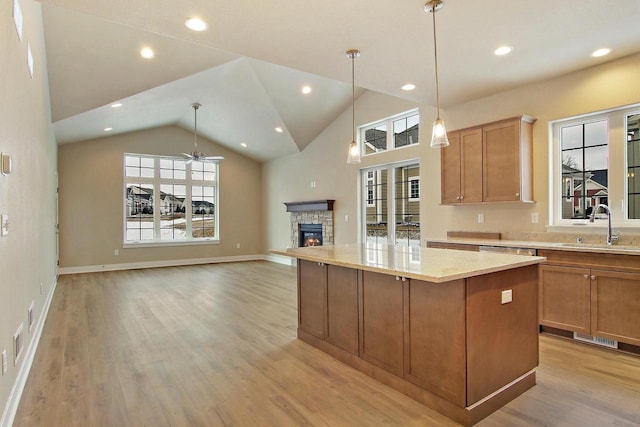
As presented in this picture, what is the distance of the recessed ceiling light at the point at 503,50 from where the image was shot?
318 centimetres

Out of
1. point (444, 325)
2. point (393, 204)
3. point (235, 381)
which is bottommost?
point (235, 381)

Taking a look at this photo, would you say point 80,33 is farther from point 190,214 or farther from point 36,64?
point 190,214

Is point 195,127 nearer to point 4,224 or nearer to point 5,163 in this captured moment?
point 5,163

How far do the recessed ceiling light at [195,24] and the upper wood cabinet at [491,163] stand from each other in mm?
3221

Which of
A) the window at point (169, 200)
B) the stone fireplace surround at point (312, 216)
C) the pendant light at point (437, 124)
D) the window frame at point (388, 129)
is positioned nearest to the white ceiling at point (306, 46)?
the pendant light at point (437, 124)

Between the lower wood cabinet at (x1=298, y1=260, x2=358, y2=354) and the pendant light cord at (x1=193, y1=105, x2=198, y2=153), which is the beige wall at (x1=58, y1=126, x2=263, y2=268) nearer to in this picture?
the pendant light cord at (x1=193, y1=105, x2=198, y2=153)

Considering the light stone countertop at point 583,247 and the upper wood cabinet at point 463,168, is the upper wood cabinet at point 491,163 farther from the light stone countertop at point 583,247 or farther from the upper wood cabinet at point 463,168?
the light stone countertop at point 583,247

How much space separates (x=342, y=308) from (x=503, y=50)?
2.69 m

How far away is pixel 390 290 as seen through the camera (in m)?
2.53

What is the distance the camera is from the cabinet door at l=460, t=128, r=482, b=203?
14.3 ft

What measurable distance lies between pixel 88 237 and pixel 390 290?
772 cm

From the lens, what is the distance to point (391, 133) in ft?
20.1

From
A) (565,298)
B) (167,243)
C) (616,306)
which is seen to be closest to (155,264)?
(167,243)

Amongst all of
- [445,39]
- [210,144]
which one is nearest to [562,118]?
[445,39]
